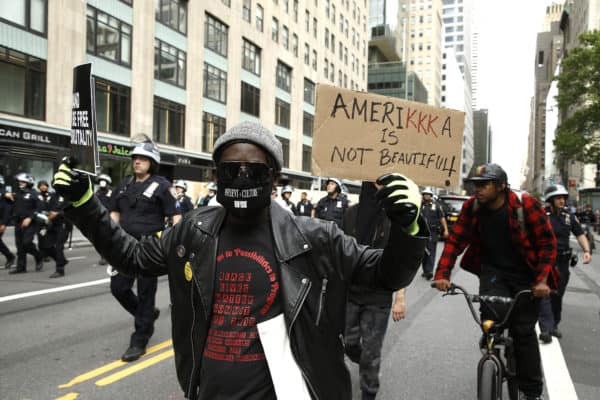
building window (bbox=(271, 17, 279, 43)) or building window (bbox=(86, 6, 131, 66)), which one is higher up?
building window (bbox=(271, 17, 279, 43))

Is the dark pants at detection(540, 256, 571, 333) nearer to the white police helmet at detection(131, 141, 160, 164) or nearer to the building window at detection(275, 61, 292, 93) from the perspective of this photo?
the white police helmet at detection(131, 141, 160, 164)

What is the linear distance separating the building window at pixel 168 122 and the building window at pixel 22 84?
22.9ft

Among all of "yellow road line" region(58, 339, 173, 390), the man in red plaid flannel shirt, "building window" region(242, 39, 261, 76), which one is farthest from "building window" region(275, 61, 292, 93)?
the man in red plaid flannel shirt

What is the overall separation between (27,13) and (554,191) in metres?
20.3

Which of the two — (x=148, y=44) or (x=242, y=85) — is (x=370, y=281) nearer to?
(x=148, y=44)

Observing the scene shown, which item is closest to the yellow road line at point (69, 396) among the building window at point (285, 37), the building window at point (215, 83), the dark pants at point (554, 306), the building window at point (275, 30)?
the dark pants at point (554, 306)

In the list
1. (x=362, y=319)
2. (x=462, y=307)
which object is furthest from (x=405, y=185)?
(x=462, y=307)

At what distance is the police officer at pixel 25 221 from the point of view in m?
10.3

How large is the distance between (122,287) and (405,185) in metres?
4.14

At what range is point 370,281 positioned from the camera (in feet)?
6.62

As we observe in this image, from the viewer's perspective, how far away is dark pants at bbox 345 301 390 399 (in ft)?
12.2

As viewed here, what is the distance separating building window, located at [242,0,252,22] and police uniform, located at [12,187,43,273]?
28.2 meters

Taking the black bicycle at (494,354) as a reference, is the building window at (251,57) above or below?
above

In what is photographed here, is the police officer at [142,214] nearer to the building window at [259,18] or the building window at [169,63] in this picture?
the building window at [169,63]
